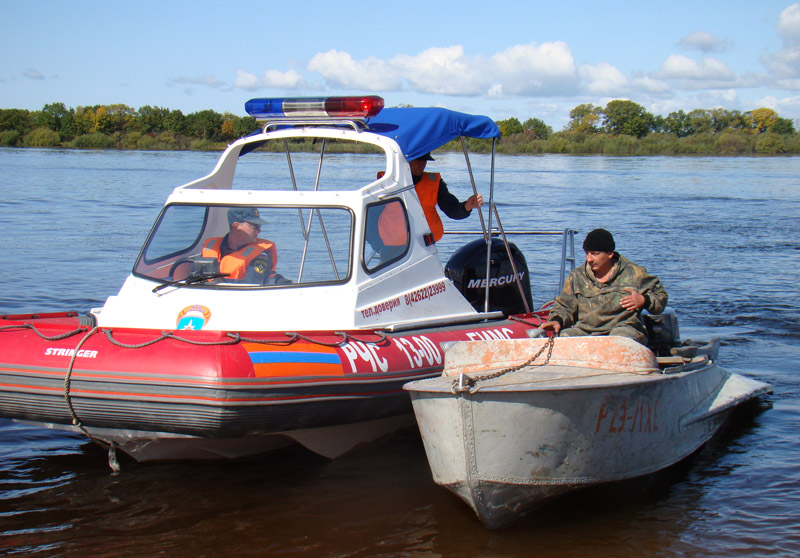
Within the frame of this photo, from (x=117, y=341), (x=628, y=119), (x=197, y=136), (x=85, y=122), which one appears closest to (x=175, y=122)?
(x=197, y=136)

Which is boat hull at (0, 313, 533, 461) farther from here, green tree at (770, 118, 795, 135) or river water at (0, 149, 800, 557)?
green tree at (770, 118, 795, 135)

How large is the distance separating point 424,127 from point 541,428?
3.02 metres

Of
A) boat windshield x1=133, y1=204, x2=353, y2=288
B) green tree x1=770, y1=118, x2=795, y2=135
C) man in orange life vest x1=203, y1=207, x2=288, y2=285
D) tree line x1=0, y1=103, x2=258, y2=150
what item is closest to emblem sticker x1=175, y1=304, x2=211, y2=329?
boat windshield x1=133, y1=204, x2=353, y2=288

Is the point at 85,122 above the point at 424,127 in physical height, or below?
above

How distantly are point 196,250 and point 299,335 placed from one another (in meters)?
1.58

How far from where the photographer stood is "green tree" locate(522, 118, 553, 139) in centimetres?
6391

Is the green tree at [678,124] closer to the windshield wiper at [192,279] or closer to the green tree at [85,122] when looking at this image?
the green tree at [85,122]

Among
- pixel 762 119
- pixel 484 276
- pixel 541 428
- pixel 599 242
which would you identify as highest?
pixel 762 119

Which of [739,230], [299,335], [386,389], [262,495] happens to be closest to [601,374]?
[386,389]

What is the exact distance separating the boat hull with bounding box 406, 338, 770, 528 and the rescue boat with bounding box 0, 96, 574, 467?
78 cm

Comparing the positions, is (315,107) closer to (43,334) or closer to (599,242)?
(599,242)

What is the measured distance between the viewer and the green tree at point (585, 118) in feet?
262

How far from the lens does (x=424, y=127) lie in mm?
6785

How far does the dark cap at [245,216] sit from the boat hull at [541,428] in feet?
6.51
